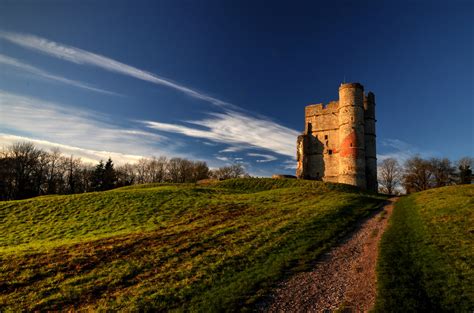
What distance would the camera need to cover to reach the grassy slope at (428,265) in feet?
33.1

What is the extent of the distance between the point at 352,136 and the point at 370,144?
729 cm

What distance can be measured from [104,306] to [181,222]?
52.7 feet

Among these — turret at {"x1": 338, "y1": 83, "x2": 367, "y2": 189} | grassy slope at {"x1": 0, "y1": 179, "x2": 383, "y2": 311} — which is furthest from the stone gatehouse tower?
grassy slope at {"x1": 0, "y1": 179, "x2": 383, "y2": 311}

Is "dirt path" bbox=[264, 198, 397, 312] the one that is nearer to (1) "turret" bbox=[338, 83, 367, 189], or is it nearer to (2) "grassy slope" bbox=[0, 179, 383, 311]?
(2) "grassy slope" bbox=[0, 179, 383, 311]

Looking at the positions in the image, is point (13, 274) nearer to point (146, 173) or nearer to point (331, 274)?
point (331, 274)

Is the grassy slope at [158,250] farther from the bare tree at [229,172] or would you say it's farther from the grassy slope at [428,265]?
the bare tree at [229,172]

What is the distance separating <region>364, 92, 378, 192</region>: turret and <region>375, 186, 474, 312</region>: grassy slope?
3982 cm

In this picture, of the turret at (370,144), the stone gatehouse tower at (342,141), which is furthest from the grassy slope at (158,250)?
the turret at (370,144)

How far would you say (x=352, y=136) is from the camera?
58844 millimetres

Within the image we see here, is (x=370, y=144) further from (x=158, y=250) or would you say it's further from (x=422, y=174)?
(x=158, y=250)

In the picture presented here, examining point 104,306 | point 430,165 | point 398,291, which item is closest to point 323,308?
point 398,291

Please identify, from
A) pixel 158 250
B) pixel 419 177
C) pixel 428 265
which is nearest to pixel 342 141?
pixel 419 177

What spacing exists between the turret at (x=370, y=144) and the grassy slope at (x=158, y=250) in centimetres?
3093

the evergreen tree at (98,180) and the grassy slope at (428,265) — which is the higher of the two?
the evergreen tree at (98,180)
